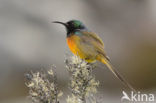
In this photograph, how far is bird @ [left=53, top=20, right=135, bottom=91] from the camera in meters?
4.33

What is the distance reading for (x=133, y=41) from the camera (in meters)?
9.76

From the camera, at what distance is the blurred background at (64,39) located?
8969 mm

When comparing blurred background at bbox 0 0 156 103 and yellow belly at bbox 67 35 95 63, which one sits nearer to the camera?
yellow belly at bbox 67 35 95 63

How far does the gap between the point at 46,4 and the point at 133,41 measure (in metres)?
2.26

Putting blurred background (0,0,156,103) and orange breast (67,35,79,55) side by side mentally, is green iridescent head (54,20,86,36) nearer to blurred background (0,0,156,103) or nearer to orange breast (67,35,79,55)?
orange breast (67,35,79,55)

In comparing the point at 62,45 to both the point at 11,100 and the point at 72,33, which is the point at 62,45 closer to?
the point at 11,100

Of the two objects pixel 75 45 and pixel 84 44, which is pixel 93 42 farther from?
pixel 75 45

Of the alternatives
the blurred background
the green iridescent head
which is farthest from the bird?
the blurred background

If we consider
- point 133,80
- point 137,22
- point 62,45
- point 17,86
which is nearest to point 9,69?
point 17,86

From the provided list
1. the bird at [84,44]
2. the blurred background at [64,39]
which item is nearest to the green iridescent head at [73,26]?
the bird at [84,44]

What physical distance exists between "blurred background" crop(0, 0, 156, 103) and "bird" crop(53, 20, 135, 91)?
3.71 meters

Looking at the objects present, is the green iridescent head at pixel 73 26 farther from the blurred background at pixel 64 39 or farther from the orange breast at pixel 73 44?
the blurred background at pixel 64 39

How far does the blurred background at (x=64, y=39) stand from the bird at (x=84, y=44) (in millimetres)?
3715

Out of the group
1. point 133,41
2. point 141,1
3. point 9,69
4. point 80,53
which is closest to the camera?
point 80,53
